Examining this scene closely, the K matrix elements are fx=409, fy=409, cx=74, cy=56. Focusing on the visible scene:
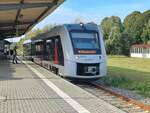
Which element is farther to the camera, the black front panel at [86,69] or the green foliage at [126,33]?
the green foliage at [126,33]

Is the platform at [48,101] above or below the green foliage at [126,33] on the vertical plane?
below

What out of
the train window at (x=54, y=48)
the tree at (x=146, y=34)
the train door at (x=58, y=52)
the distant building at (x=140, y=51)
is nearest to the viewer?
the train door at (x=58, y=52)

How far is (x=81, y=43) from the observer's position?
1958 cm

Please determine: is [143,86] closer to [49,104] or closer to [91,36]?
[91,36]

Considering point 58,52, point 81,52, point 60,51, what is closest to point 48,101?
point 81,52

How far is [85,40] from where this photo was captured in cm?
1973

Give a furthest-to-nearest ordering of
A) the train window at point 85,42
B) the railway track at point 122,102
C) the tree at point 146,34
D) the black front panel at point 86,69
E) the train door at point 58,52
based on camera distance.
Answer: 1. the tree at point 146,34
2. the train door at point 58,52
3. the train window at point 85,42
4. the black front panel at point 86,69
5. the railway track at point 122,102

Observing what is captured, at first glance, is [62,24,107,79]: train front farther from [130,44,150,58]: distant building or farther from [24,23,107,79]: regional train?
[130,44,150,58]: distant building

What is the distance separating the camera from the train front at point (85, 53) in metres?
18.9

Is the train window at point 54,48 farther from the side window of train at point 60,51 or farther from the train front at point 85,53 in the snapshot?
the train front at point 85,53

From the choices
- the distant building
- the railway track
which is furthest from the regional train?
the distant building

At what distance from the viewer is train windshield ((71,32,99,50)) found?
63.8 ft

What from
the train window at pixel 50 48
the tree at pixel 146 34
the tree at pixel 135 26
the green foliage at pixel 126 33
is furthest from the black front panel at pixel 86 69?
the tree at pixel 135 26

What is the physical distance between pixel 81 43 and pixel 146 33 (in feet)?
273
